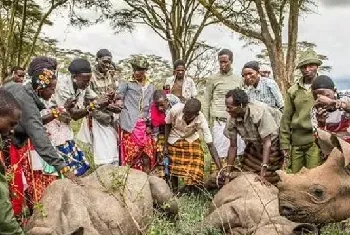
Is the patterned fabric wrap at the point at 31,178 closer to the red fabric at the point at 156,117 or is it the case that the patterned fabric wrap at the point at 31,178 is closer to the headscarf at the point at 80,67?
the headscarf at the point at 80,67

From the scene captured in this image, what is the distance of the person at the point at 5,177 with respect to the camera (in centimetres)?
423

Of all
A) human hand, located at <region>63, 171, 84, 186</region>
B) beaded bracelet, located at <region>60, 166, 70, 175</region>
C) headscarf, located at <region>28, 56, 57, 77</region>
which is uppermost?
headscarf, located at <region>28, 56, 57, 77</region>

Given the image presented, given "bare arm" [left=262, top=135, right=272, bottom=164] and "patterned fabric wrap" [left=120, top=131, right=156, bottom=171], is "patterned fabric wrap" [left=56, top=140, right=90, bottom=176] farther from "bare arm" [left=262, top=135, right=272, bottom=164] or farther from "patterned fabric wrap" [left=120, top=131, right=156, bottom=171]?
"bare arm" [left=262, top=135, right=272, bottom=164]

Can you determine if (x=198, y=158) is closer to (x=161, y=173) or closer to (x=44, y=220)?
(x=161, y=173)

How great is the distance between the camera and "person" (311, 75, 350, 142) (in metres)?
5.70

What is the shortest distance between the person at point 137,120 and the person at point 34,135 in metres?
2.09

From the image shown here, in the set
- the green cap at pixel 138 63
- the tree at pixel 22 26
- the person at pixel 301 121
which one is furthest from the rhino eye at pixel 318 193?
the tree at pixel 22 26

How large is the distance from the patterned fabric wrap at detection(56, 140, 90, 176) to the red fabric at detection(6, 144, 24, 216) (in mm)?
631

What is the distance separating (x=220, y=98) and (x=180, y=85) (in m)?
0.65

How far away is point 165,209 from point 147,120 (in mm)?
2268

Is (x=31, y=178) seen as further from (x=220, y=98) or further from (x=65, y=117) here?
(x=220, y=98)

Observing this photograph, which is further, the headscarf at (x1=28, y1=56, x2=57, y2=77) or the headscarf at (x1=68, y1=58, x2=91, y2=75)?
the headscarf at (x1=68, y1=58, x2=91, y2=75)

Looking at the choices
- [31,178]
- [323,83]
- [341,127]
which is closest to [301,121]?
[341,127]

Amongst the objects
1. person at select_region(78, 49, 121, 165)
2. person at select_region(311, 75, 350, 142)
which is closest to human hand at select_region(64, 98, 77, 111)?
person at select_region(78, 49, 121, 165)
